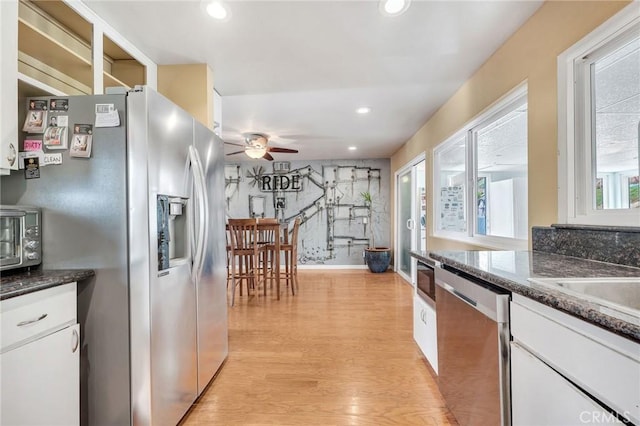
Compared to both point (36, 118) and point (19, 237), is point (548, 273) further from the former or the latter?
point (36, 118)

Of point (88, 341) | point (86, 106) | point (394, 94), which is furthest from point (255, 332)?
point (394, 94)

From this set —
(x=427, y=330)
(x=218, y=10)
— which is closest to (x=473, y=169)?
(x=427, y=330)

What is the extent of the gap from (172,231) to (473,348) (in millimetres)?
1575

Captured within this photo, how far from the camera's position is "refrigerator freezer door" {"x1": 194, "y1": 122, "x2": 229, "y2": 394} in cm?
178

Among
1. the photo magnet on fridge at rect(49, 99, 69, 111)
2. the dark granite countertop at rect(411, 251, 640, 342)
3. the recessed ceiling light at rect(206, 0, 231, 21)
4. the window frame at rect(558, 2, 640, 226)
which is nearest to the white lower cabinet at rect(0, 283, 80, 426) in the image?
the photo magnet on fridge at rect(49, 99, 69, 111)

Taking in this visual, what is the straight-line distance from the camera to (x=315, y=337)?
104 inches

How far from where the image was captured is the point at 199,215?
1.63 m

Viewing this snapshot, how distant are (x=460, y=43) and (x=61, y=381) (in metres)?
2.92

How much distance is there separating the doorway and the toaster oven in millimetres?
3970

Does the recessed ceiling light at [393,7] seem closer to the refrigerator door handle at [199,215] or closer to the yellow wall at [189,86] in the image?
the refrigerator door handle at [199,215]

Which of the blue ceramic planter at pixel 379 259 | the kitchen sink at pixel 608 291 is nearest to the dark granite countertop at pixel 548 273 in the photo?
the kitchen sink at pixel 608 291

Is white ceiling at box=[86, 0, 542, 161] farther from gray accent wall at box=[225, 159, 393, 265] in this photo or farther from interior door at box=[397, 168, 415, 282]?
gray accent wall at box=[225, 159, 393, 265]

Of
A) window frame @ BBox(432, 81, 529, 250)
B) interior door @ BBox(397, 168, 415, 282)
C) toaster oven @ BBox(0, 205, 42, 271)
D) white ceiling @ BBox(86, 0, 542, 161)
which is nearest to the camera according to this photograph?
toaster oven @ BBox(0, 205, 42, 271)

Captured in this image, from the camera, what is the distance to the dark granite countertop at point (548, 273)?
0.64 m
